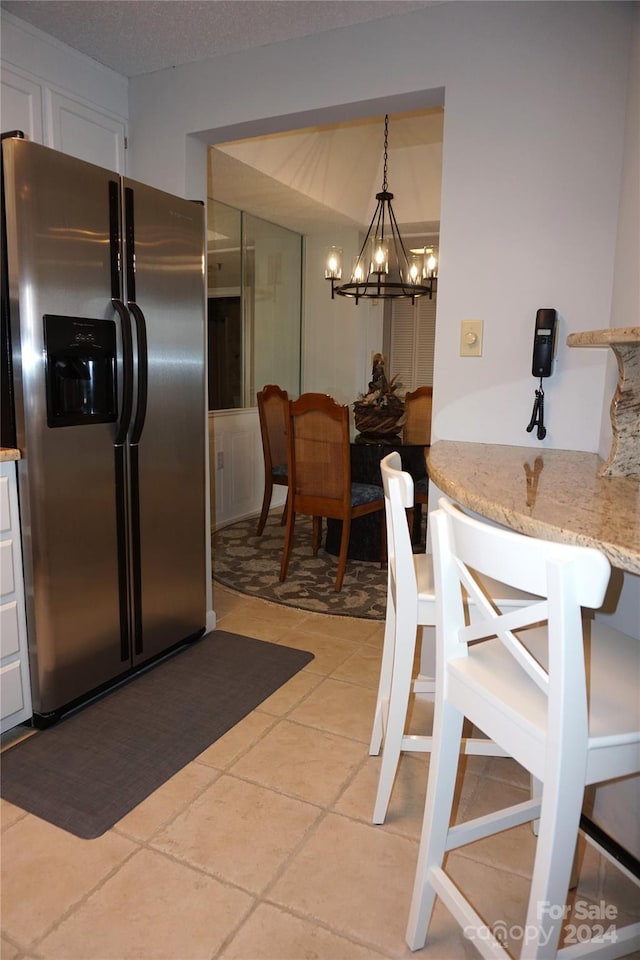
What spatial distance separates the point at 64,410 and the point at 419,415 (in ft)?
10.4

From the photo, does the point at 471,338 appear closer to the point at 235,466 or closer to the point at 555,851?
the point at 555,851

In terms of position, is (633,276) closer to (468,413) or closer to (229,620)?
(468,413)

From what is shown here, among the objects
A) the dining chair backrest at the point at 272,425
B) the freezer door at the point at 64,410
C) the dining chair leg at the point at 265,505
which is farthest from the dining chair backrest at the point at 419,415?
the freezer door at the point at 64,410

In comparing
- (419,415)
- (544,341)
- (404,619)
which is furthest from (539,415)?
(419,415)

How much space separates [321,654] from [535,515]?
5.86 ft

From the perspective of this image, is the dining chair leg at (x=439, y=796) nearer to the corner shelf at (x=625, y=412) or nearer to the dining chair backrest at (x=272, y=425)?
the corner shelf at (x=625, y=412)

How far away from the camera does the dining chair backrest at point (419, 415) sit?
4828mm

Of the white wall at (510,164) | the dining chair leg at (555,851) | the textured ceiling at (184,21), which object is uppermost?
the textured ceiling at (184,21)

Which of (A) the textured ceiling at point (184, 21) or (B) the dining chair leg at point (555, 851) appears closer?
(B) the dining chair leg at point (555, 851)

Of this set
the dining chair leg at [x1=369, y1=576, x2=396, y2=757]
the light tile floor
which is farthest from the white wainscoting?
the dining chair leg at [x1=369, y1=576, x2=396, y2=757]

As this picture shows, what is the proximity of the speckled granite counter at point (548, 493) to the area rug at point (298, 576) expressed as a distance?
1404 millimetres

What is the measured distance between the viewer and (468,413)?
237 cm

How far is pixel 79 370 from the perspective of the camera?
216 cm

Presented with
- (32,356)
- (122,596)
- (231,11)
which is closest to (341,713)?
(122,596)
